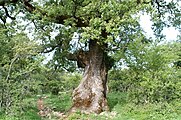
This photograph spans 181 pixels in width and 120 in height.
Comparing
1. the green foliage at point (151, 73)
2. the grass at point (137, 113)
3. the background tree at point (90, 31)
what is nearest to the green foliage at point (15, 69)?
the grass at point (137, 113)

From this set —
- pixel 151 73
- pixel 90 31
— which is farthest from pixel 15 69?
pixel 151 73

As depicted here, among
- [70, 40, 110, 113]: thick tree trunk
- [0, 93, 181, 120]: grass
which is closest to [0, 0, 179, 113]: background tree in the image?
[70, 40, 110, 113]: thick tree trunk

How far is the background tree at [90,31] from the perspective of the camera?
13227 mm

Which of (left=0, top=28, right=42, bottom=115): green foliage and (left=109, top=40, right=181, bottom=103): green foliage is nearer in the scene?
(left=0, top=28, right=42, bottom=115): green foliage

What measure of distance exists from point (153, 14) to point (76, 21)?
10.9 ft

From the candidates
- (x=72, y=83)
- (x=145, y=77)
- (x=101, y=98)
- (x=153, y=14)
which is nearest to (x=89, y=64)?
(x=101, y=98)

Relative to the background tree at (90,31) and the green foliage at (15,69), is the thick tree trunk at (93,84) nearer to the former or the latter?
the background tree at (90,31)

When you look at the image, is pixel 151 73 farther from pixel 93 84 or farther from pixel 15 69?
pixel 15 69

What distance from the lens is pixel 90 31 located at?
13305 millimetres

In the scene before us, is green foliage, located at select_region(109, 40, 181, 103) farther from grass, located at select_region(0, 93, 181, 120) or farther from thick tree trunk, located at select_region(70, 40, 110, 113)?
thick tree trunk, located at select_region(70, 40, 110, 113)

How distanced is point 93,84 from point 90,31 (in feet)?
9.27

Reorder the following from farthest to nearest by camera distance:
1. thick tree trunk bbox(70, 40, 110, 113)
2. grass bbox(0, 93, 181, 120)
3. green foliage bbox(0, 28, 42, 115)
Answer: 1. thick tree trunk bbox(70, 40, 110, 113)
2. green foliage bbox(0, 28, 42, 115)
3. grass bbox(0, 93, 181, 120)

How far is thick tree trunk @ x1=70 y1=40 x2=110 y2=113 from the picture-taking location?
14.4 m

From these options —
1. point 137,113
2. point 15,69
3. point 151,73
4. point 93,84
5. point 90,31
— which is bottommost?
point 137,113
